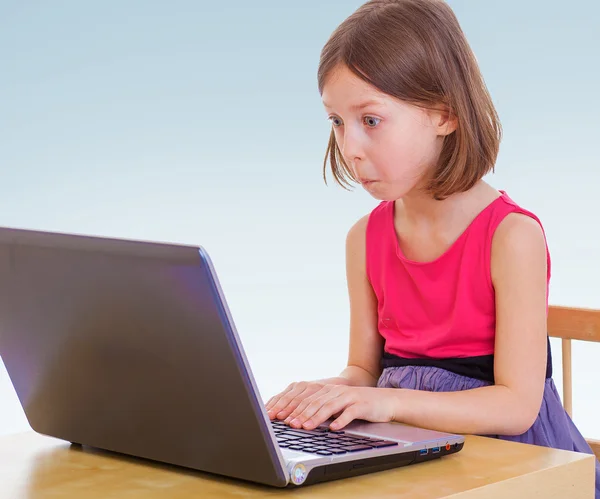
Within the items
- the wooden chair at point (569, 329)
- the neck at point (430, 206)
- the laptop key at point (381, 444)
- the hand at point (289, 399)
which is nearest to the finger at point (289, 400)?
the hand at point (289, 399)

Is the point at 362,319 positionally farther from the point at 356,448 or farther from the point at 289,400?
the point at 356,448

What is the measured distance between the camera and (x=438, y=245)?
1.21 meters

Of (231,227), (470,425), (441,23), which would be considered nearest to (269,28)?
(231,227)

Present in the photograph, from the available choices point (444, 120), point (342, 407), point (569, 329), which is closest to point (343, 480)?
point (342, 407)

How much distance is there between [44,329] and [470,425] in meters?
0.45

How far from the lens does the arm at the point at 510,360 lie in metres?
0.98

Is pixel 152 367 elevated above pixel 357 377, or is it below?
above

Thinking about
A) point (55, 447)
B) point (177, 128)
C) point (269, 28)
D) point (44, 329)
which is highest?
point (269, 28)

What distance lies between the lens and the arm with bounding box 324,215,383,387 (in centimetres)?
129

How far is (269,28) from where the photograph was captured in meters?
2.74

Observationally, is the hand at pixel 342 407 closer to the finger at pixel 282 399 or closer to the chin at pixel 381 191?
the finger at pixel 282 399

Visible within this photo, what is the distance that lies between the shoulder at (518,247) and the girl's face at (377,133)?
125 millimetres

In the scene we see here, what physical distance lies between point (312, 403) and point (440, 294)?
0.35 m

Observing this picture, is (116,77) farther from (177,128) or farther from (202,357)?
(202,357)
